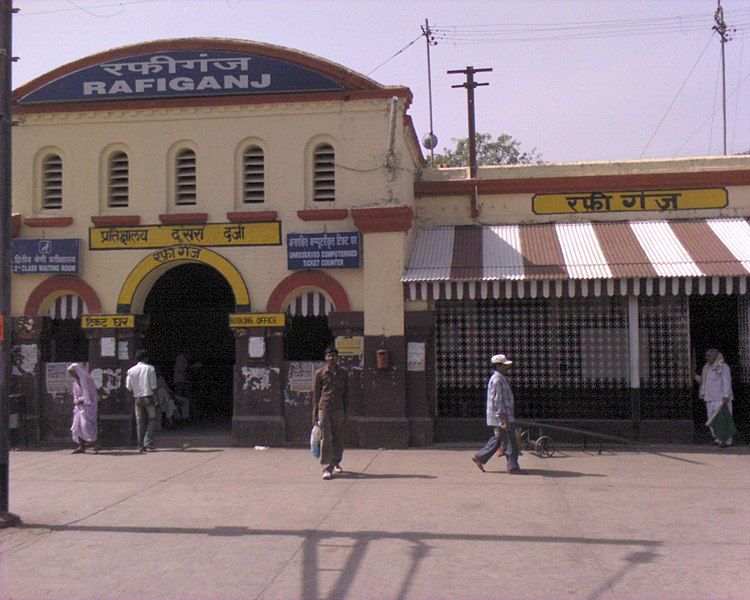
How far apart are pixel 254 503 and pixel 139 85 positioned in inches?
324

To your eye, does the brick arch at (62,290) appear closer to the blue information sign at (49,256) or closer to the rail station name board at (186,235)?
the blue information sign at (49,256)

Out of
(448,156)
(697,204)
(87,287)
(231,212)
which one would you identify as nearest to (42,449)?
(87,287)

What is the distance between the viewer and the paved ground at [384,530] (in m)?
6.13

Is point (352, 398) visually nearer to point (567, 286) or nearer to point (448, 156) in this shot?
point (567, 286)

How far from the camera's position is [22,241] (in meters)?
14.0

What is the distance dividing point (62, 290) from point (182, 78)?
427 cm

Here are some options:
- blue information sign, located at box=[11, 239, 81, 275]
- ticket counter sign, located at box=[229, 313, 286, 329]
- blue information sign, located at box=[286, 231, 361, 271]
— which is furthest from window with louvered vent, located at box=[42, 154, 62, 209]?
blue information sign, located at box=[286, 231, 361, 271]

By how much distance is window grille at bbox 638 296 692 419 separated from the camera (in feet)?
44.0

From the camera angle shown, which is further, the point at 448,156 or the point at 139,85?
the point at 448,156

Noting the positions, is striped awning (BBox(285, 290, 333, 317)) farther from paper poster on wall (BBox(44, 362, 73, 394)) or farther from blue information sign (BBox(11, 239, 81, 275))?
paper poster on wall (BBox(44, 362, 73, 394))

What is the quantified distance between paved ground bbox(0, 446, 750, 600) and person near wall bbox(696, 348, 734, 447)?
39.5 inches

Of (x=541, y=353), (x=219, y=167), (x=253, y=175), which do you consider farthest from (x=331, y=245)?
(x=541, y=353)

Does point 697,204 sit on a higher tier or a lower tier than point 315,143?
lower

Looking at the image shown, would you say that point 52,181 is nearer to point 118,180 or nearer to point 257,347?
point 118,180
